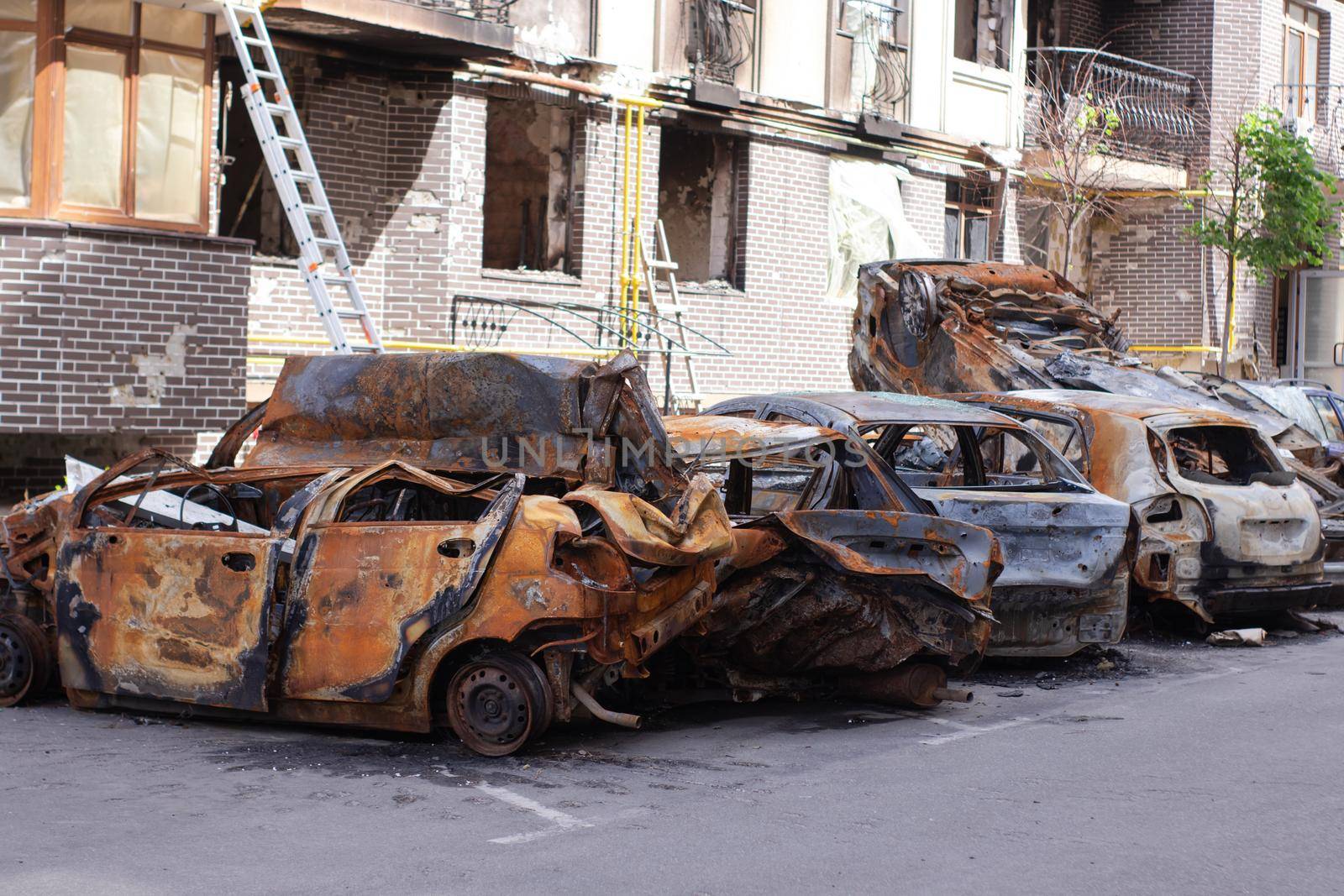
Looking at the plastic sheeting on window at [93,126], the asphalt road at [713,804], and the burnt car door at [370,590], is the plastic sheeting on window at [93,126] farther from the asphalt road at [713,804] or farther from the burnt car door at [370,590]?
the burnt car door at [370,590]

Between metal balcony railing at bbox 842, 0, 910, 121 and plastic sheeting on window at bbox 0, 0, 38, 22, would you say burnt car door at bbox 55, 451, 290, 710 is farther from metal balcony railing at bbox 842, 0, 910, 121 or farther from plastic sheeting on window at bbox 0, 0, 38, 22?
metal balcony railing at bbox 842, 0, 910, 121

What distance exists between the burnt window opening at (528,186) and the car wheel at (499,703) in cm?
1090

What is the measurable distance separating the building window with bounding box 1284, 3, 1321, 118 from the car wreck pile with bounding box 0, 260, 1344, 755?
2080 cm

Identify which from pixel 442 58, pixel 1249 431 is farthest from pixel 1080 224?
pixel 1249 431

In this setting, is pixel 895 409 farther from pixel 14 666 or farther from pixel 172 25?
pixel 172 25

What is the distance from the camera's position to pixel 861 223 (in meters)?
20.9

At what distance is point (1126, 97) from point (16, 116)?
18766mm

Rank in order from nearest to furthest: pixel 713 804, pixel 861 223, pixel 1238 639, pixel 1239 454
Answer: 1. pixel 713 804
2. pixel 1238 639
3. pixel 1239 454
4. pixel 861 223

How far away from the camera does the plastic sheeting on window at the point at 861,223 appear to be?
811 inches

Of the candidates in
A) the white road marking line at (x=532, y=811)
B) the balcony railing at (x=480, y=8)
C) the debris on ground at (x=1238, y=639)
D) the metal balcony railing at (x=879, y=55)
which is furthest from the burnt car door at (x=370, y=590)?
the metal balcony railing at (x=879, y=55)

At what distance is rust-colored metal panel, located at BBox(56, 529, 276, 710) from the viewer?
7129 mm

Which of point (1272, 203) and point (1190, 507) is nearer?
point (1190, 507)

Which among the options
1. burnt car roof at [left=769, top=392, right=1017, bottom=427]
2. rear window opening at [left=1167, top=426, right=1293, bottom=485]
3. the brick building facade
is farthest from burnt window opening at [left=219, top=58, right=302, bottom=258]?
rear window opening at [left=1167, top=426, right=1293, bottom=485]

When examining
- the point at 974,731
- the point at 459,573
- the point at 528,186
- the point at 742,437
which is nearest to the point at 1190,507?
the point at 974,731
